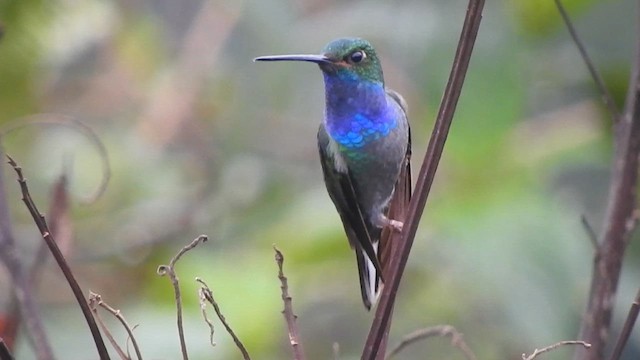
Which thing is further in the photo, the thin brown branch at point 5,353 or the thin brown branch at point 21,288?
the thin brown branch at point 21,288

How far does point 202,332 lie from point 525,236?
75cm

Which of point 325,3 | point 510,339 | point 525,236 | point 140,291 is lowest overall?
point 510,339

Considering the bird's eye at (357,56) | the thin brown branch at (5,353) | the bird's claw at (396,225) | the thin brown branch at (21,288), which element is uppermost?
the bird's eye at (357,56)

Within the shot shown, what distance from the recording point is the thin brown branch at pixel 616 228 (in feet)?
4.64

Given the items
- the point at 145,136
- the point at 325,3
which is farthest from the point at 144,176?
the point at 325,3

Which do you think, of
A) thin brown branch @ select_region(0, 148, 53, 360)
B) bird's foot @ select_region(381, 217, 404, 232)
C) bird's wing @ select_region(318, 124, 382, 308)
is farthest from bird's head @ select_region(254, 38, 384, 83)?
thin brown branch @ select_region(0, 148, 53, 360)

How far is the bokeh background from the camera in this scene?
2385 mm

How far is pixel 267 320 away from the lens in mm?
2391

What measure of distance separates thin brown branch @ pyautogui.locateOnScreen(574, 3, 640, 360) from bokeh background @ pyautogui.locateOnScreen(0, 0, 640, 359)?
0.84 metres

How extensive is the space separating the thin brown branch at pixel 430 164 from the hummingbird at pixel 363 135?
0.72 meters

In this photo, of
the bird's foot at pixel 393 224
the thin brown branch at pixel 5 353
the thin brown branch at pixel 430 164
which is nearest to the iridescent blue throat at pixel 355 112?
the bird's foot at pixel 393 224

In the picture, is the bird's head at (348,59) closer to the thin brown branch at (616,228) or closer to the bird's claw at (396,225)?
the bird's claw at (396,225)

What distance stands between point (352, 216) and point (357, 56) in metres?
0.30

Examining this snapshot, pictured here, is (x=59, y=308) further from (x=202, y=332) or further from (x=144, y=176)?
(x=202, y=332)
